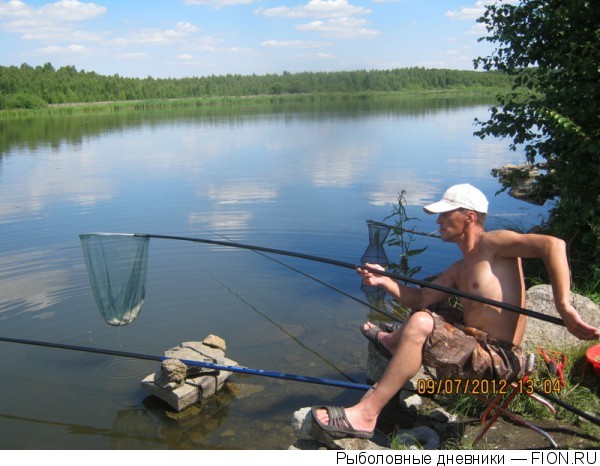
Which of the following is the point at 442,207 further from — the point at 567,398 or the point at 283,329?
the point at 283,329

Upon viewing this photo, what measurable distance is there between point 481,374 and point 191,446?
7.39 ft

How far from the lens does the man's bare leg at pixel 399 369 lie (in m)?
3.18

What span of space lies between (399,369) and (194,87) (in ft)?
383

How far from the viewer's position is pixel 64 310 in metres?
7.09

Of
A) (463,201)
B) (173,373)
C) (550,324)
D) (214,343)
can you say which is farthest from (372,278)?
(214,343)

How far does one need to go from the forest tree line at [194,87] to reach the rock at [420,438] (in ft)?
264

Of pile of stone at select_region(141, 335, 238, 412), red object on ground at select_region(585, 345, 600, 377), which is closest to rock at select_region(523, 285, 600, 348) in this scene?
red object on ground at select_region(585, 345, 600, 377)

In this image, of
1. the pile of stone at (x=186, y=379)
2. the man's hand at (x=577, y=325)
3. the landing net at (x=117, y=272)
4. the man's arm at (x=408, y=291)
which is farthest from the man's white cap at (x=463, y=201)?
the landing net at (x=117, y=272)

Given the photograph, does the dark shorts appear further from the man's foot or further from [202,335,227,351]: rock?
[202,335,227,351]: rock

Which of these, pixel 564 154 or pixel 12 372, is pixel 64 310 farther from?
pixel 564 154

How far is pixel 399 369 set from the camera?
10.6ft

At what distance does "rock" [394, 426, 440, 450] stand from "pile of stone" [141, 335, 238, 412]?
168 centimetres

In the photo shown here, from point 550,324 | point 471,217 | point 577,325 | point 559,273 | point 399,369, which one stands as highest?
point 471,217

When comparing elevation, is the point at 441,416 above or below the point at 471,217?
below
